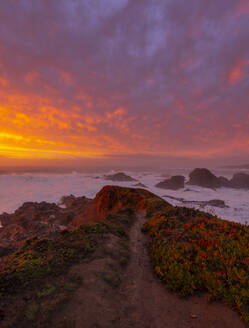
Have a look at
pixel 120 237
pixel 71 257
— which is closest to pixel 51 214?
pixel 120 237

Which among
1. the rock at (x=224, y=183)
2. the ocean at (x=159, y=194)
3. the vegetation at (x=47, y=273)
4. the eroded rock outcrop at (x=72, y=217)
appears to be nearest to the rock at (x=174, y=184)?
the ocean at (x=159, y=194)

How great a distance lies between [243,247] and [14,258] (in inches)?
439

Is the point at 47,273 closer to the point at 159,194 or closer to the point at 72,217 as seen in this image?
the point at 72,217

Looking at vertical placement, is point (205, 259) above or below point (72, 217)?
above

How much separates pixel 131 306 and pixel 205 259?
13.2 ft

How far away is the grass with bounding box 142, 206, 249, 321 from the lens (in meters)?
5.55

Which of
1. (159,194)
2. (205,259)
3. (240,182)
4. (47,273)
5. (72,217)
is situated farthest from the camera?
(240,182)

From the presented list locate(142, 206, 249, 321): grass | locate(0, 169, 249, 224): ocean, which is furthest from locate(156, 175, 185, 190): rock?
locate(142, 206, 249, 321): grass

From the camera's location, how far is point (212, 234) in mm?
9852

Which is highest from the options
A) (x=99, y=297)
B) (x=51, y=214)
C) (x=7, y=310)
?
(x=7, y=310)

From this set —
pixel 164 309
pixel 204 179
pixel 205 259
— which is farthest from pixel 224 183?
pixel 164 309

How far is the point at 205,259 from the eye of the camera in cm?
723

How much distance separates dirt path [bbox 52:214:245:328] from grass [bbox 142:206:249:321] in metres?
0.38

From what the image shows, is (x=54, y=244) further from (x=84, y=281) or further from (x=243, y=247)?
(x=243, y=247)
